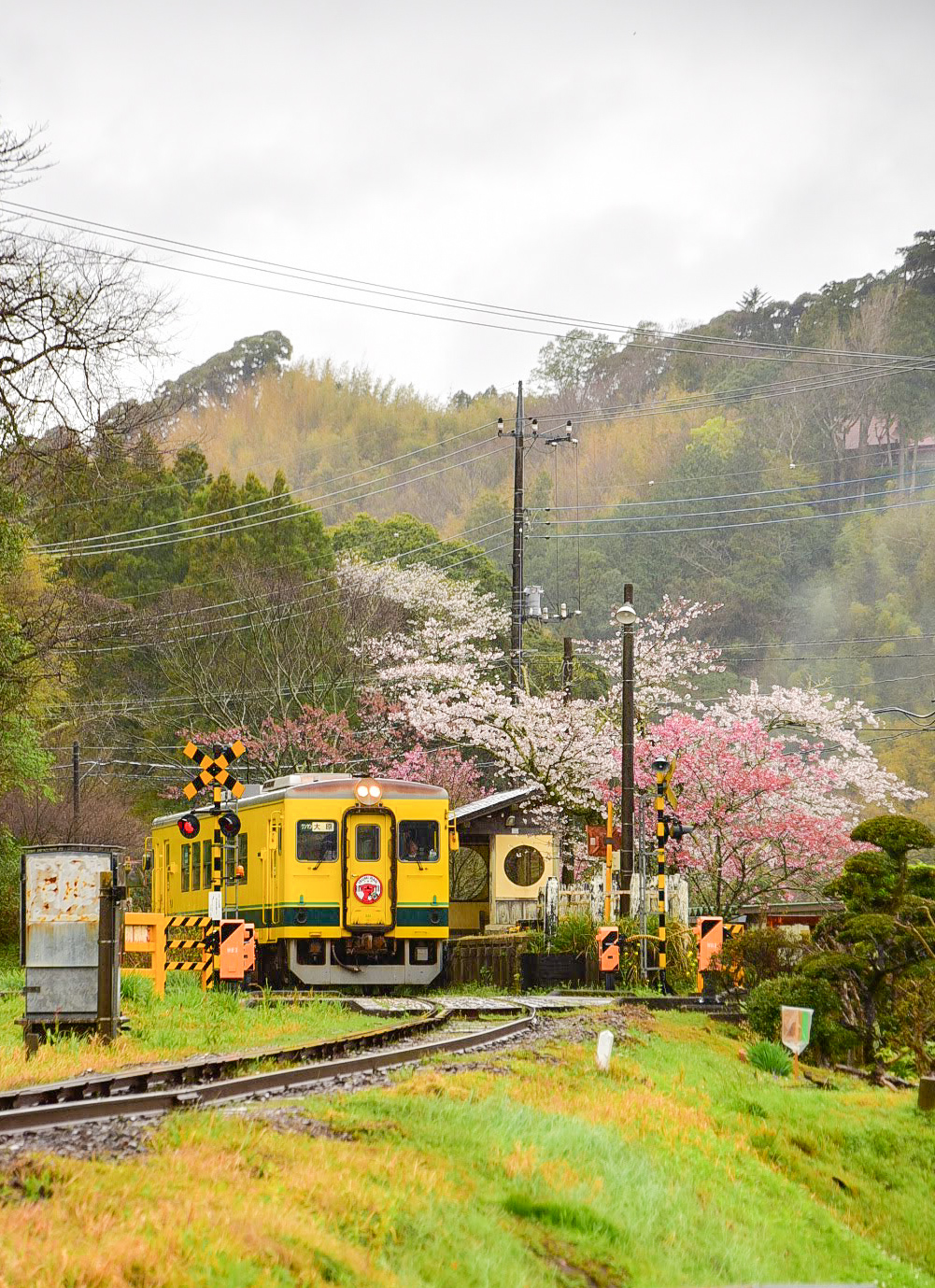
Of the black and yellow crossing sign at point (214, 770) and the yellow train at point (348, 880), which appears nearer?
the black and yellow crossing sign at point (214, 770)

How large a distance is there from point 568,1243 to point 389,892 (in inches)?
560

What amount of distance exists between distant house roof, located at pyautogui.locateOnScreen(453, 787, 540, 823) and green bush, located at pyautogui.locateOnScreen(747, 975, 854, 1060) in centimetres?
1555

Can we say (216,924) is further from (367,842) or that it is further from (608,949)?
(608,949)

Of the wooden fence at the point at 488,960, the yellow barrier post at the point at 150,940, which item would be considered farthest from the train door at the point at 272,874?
the wooden fence at the point at 488,960

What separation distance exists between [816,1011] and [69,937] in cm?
728

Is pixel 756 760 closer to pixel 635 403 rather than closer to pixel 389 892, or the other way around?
pixel 389 892

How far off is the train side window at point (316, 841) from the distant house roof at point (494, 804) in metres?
10.3

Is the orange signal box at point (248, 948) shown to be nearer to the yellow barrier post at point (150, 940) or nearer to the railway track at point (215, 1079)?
the yellow barrier post at point (150, 940)

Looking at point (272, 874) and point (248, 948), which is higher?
point (272, 874)

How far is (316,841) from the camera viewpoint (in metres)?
20.4

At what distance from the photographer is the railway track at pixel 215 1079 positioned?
7891mm

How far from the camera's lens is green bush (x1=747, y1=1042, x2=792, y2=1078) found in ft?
43.7

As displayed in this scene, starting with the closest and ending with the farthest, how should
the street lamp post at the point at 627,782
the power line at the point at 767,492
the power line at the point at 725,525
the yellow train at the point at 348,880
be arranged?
the yellow train at the point at 348,880
the street lamp post at the point at 627,782
the power line at the point at 725,525
the power line at the point at 767,492

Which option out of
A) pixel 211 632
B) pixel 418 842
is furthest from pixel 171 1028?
pixel 211 632
